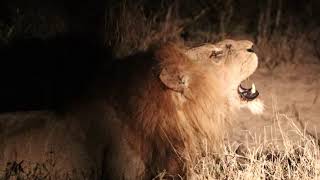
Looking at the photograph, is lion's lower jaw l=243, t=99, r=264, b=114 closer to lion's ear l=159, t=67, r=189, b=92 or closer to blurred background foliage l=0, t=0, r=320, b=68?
lion's ear l=159, t=67, r=189, b=92

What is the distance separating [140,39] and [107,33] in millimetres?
293

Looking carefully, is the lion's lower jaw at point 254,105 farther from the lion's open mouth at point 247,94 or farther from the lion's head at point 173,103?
the lion's head at point 173,103

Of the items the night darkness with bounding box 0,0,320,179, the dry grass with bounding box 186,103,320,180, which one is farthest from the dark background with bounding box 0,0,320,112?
the dry grass with bounding box 186,103,320,180

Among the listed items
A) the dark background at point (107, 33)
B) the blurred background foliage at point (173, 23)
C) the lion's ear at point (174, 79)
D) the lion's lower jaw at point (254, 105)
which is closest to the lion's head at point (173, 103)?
the lion's ear at point (174, 79)

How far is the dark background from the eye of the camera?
572 centimetres

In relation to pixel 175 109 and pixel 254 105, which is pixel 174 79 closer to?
pixel 175 109

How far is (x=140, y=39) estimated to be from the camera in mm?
6273

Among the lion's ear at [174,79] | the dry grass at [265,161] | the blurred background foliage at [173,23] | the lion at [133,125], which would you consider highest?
the blurred background foliage at [173,23]

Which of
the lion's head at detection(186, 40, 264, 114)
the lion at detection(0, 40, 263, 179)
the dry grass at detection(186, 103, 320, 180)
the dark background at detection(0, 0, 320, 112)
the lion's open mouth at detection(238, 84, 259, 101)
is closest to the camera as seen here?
the lion at detection(0, 40, 263, 179)

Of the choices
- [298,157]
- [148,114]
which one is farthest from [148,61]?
[298,157]

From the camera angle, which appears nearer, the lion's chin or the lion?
the lion

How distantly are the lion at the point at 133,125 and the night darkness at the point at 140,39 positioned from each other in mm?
916

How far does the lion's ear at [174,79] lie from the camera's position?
3689 millimetres

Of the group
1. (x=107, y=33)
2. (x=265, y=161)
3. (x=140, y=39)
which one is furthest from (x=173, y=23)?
(x=265, y=161)
